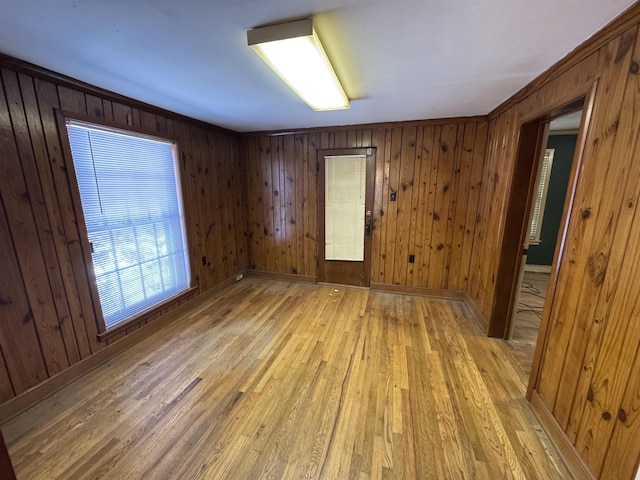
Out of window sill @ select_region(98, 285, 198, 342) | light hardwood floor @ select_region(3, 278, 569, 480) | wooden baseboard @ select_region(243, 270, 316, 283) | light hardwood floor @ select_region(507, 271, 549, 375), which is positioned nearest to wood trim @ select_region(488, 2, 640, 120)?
light hardwood floor @ select_region(507, 271, 549, 375)

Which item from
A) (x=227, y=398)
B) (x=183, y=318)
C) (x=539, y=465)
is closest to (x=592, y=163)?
(x=539, y=465)

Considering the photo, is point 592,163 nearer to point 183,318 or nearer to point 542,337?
point 542,337

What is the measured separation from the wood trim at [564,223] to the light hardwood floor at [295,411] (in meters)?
0.34

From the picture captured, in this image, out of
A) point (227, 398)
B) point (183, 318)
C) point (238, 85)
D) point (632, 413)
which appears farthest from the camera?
point (183, 318)

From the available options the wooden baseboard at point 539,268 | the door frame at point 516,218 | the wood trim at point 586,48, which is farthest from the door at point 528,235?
the wooden baseboard at point 539,268

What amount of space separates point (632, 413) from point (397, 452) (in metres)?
1.07

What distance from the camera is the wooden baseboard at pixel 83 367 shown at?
1.70 metres

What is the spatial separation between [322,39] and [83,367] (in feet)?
9.75

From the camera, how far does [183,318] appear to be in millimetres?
2977

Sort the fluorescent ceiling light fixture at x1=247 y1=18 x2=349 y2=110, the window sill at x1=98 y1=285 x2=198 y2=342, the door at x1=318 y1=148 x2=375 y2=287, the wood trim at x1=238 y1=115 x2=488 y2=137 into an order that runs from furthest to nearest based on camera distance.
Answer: the door at x1=318 y1=148 x2=375 y2=287, the wood trim at x1=238 y1=115 x2=488 y2=137, the window sill at x1=98 y1=285 x2=198 y2=342, the fluorescent ceiling light fixture at x1=247 y1=18 x2=349 y2=110

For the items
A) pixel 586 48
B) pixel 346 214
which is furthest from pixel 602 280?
pixel 346 214

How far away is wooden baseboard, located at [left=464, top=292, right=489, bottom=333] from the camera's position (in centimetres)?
263

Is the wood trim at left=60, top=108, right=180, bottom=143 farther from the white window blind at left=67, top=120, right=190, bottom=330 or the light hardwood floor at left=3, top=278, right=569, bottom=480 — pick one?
the light hardwood floor at left=3, top=278, right=569, bottom=480

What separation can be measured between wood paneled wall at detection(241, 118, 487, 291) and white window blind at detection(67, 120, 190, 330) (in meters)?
1.38
